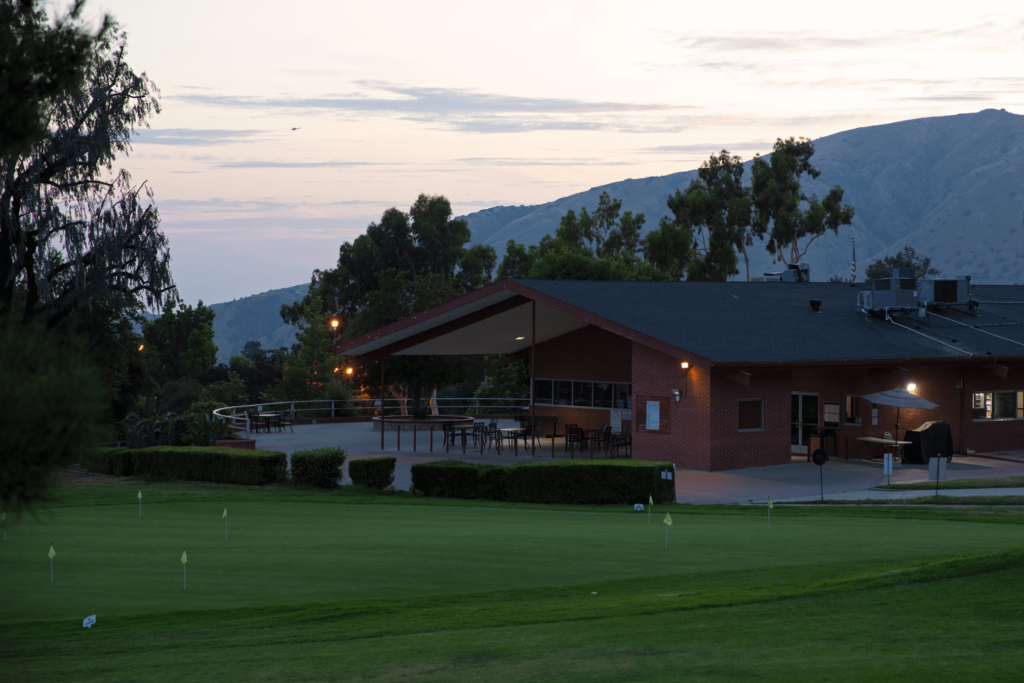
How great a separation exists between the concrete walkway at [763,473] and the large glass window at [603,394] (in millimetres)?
1905

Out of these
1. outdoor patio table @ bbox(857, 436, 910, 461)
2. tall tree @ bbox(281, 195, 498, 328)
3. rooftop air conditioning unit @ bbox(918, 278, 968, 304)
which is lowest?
outdoor patio table @ bbox(857, 436, 910, 461)

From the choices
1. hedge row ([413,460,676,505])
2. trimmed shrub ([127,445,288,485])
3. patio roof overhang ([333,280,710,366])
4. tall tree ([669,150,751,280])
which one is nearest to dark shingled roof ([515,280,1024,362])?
patio roof overhang ([333,280,710,366])

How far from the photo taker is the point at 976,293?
33.8m

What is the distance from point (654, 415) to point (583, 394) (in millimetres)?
7151

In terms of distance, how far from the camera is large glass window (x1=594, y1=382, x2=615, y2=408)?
30828 mm

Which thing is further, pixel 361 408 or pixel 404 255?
pixel 404 255

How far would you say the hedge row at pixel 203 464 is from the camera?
816 inches

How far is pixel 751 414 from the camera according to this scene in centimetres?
2417

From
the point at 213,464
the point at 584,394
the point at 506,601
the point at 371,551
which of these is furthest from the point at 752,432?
the point at 506,601

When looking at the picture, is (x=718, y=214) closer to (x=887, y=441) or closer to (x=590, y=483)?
(x=887, y=441)

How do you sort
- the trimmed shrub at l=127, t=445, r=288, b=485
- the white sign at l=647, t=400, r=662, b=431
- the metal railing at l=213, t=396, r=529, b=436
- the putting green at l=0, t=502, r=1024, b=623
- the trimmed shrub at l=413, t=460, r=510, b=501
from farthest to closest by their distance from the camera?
the metal railing at l=213, t=396, r=529, b=436
the white sign at l=647, t=400, r=662, b=431
the trimmed shrub at l=127, t=445, r=288, b=485
the trimmed shrub at l=413, t=460, r=510, b=501
the putting green at l=0, t=502, r=1024, b=623

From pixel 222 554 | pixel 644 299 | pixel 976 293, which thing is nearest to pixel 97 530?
pixel 222 554

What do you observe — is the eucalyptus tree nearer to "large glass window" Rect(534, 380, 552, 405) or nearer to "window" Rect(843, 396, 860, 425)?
"large glass window" Rect(534, 380, 552, 405)

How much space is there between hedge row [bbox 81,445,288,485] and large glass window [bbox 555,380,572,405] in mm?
12957
